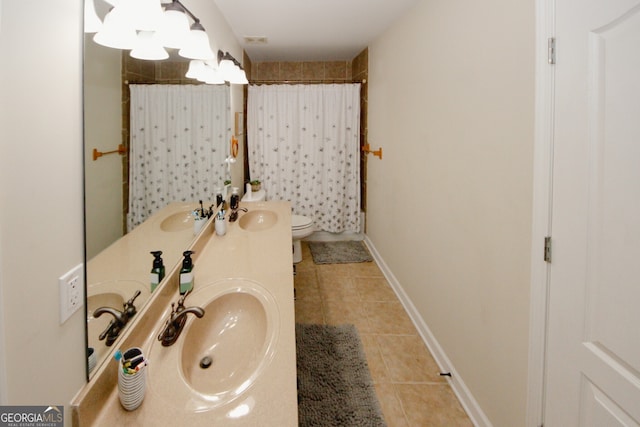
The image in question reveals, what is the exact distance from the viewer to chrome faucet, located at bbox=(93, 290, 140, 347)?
98 cm

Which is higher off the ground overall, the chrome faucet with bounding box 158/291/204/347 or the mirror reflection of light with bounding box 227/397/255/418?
the chrome faucet with bounding box 158/291/204/347

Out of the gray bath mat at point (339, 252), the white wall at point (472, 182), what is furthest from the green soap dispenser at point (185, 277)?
the gray bath mat at point (339, 252)

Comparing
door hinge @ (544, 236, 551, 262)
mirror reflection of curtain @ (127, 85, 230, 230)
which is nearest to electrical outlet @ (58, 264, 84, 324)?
mirror reflection of curtain @ (127, 85, 230, 230)

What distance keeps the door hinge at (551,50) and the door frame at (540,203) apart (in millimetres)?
10

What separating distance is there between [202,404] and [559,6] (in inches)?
65.8

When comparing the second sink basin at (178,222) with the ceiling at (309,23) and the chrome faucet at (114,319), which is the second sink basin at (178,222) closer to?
the chrome faucet at (114,319)

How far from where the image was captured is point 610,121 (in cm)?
97

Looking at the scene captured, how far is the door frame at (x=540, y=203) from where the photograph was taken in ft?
3.95

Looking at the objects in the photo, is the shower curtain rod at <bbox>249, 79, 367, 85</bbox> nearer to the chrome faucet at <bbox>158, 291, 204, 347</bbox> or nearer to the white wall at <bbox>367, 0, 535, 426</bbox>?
the white wall at <bbox>367, 0, 535, 426</bbox>

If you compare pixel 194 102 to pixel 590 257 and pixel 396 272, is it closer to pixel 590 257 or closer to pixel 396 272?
pixel 590 257

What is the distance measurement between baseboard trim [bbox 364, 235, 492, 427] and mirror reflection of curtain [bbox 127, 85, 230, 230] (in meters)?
1.83

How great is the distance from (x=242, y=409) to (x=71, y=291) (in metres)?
0.51

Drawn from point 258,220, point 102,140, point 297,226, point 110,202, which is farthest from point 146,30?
point 297,226

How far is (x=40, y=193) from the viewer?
2.28 ft
